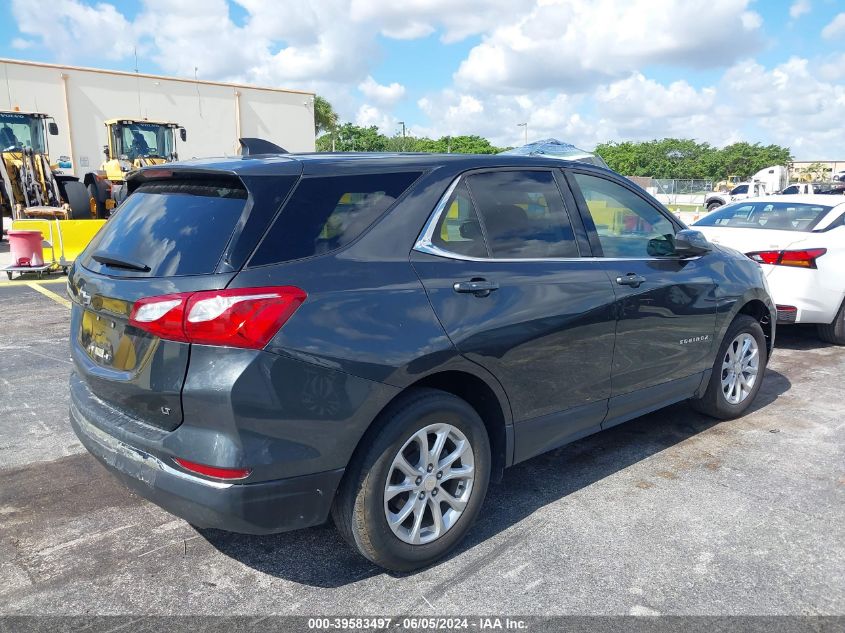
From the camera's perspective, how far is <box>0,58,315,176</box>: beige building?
24.1 m

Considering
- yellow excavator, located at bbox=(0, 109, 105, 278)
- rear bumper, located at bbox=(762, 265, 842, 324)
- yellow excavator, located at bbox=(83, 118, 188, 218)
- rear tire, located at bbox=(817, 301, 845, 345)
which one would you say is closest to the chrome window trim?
rear bumper, located at bbox=(762, 265, 842, 324)

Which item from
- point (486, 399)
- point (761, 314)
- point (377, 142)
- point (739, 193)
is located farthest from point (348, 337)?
point (377, 142)

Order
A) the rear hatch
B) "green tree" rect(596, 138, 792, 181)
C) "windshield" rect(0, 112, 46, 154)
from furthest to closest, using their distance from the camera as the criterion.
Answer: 1. "green tree" rect(596, 138, 792, 181)
2. "windshield" rect(0, 112, 46, 154)
3. the rear hatch

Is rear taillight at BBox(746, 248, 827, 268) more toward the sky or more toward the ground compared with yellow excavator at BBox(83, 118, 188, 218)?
more toward the ground

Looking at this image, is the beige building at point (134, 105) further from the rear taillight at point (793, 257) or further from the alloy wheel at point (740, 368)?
the alloy wheel at point (740, 368)

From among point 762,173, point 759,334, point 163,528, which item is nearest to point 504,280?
point 163,528

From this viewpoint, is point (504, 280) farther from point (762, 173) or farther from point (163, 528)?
point (762, 173)

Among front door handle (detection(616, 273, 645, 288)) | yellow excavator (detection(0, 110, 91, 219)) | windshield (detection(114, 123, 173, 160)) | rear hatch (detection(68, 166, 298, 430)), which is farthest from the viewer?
windshield (detection(114, 123, 173, 160))

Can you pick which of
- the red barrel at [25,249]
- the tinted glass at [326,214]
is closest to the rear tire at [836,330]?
the tinted glass at [326,214]

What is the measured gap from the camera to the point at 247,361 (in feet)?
7.73

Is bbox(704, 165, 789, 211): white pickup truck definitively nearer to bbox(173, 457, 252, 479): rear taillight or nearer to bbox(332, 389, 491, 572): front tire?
bbox(332, 389, 491, 572): front tire

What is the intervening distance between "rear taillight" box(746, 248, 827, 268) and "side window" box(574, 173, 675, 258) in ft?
9.77

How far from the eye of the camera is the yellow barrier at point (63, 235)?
1133 cm

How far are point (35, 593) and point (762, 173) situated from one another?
149ft
